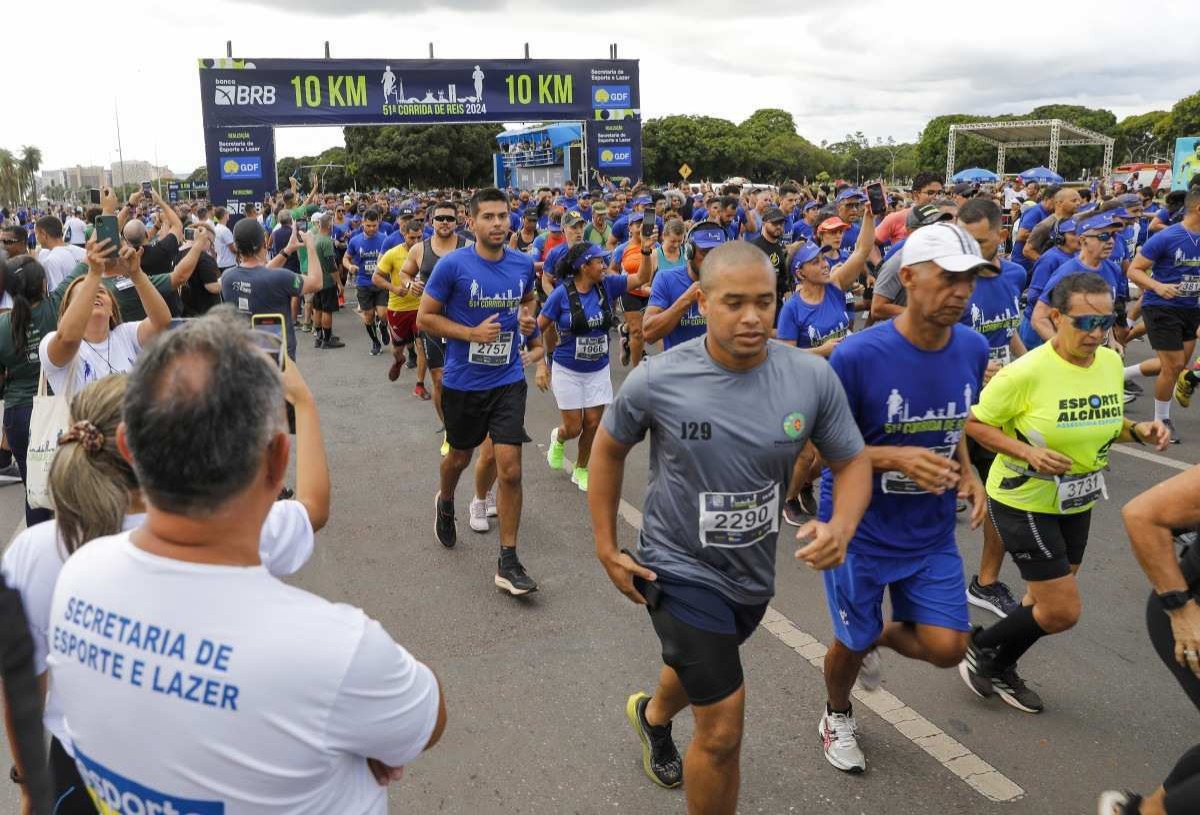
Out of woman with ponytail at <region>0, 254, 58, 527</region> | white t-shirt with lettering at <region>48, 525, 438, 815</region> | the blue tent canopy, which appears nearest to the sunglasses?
white t-shirt with lettering at <region>48, 525, 438, 815</region>

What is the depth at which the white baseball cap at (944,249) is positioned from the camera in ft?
10.5

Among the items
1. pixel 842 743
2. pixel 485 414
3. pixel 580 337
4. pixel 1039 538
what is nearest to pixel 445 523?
pixel 485 414

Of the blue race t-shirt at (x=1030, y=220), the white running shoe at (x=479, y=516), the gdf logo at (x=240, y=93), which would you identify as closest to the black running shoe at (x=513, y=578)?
the white running shoe at (x=479, y=516)

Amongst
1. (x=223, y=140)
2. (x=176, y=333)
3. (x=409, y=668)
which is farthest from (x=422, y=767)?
(x=223, y=140)

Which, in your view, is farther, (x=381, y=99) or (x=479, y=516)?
(x=381, y=99)

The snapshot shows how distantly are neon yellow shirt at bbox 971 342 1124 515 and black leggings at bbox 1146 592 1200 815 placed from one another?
1175 mm

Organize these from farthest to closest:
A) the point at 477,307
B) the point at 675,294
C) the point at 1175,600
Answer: the point at 675,294, the point at 477,307, the point at 1175,600

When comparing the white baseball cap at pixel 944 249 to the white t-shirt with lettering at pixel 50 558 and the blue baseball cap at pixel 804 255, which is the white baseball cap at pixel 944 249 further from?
the blue baseball cap at pixel 804 255

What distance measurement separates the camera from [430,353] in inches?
335

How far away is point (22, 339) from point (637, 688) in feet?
12.8

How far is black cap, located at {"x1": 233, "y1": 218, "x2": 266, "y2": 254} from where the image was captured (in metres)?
7.14

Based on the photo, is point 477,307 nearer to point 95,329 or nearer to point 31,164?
point 95,329

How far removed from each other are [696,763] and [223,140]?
28285 mm

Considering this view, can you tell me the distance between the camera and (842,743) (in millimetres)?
3498
